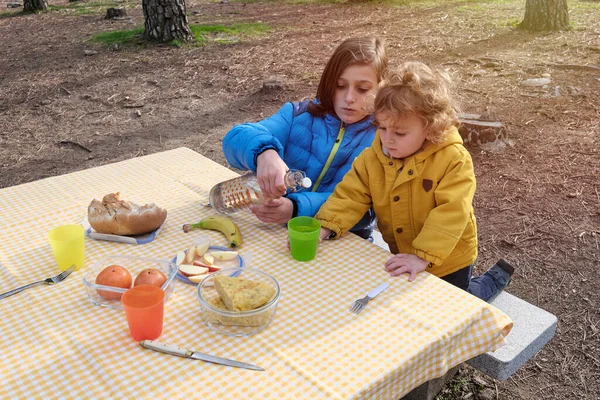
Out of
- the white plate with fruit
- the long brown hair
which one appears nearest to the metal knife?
the white plate with fruit

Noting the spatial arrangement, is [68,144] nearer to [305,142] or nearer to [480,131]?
[305,142]

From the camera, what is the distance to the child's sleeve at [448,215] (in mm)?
2021

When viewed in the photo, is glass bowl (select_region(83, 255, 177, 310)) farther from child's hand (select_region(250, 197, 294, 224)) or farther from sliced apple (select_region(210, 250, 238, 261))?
child's hand (select_region(250, 197, 294, 224))

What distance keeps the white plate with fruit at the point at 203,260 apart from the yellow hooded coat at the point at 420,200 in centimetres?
41

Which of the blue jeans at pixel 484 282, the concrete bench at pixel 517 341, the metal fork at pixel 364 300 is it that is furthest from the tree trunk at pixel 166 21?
the metal fork at pixel 364 300

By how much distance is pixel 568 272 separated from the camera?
356 centimetres

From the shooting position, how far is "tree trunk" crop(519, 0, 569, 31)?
8977 mm

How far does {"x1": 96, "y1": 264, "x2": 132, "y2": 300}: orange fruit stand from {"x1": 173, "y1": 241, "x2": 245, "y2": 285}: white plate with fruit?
20 cm

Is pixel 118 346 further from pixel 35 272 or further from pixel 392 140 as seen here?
pixel 392 140

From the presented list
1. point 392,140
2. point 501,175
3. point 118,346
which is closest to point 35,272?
point 118,346

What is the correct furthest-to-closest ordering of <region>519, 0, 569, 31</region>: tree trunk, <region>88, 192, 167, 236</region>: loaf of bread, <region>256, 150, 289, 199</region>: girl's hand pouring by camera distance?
<region>519, 0, 569, 31</region>: tree trunk, <region>256, 150, 289, 199</region>: girl's hand pouring, <region>88, 192, 167, 236</region>: loaf of bread

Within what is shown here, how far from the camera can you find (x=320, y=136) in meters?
2.68

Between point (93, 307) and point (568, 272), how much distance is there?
3.07 metres

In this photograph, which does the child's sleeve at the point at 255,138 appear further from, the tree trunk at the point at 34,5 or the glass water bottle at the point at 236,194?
the tree trunk at the point at 34,5
